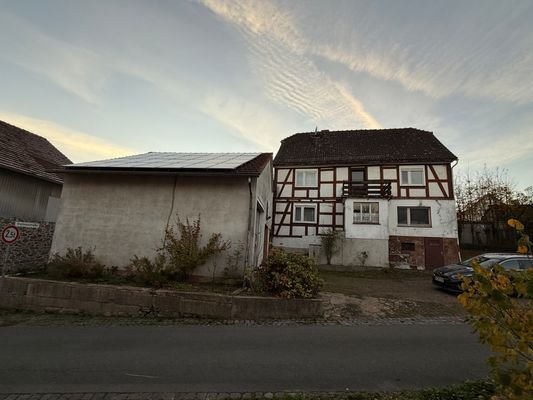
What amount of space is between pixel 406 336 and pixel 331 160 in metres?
17.0

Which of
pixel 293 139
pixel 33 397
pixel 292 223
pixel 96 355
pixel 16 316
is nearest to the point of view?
pixel 33 397

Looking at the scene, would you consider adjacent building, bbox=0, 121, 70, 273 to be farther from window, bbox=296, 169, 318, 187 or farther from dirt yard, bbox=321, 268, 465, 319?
→ window, bbox=296, 169, 318, 187

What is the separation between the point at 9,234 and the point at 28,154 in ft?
30.4

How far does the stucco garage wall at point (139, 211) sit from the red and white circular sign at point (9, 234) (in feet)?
5.36

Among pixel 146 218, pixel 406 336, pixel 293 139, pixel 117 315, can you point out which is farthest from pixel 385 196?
pixel 117 315

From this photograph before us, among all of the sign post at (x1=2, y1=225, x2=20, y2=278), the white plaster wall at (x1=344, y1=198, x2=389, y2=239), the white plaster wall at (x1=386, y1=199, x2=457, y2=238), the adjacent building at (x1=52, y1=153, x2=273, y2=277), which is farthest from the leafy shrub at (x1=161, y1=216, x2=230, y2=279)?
the white plaster wall at (x1=386, y1=199, x2=457, y2=238)

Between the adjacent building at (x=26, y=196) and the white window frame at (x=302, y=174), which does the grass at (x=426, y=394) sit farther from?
the white window frame at (x=302, y=174)

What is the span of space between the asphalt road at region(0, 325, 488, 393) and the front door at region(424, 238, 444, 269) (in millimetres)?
13391

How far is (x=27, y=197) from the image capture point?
12773 millimetres

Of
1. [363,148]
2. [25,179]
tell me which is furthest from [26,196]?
[363,148]

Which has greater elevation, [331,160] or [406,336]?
[331,160]

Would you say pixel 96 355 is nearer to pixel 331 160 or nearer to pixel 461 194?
pixel 331 160

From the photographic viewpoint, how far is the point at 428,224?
18266 mm

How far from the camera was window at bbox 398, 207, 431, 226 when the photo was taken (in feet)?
60.8
